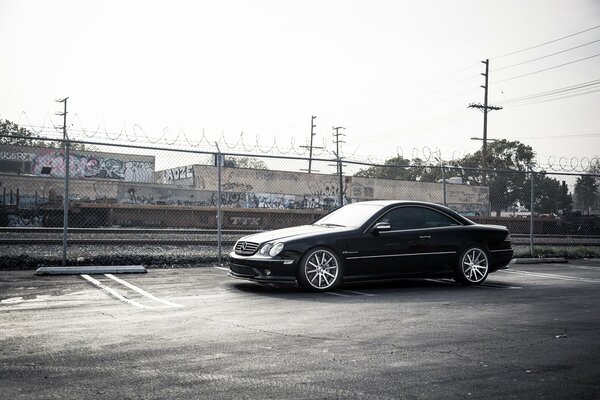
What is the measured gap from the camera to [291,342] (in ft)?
17.7

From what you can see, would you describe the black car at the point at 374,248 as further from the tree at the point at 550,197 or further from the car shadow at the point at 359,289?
the tree at the point at 550,197

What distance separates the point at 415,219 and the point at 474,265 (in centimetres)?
131

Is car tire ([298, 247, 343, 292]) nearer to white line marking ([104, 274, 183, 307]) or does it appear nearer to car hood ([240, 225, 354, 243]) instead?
car hood ([240, 225, 354, 243])

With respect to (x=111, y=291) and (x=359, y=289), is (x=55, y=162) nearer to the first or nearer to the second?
(x=111, y=291)

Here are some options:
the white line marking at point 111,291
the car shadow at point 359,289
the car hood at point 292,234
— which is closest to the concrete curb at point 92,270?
the white line marking at point 111,291

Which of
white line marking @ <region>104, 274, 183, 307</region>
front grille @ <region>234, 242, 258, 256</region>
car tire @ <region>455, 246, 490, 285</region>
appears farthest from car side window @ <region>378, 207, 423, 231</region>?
white line marking @ <region>104, 274, 183, 307</region>

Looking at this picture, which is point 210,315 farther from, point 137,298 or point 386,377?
point 386,377

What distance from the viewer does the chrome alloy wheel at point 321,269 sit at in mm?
8930

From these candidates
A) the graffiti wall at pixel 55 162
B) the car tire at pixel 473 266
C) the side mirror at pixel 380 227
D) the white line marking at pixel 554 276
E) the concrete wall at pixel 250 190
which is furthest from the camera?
the graffiti wall at pixel 55 162

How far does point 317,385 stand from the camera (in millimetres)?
4059

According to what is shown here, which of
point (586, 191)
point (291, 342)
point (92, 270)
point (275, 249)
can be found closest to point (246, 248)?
point (275, 249)

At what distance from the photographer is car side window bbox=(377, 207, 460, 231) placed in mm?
9773

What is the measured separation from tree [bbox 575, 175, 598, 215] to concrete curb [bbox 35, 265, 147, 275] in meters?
14.7

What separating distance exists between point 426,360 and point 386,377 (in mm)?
646
